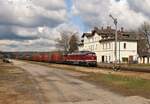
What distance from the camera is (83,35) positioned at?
435 feet

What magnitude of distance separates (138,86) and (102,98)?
641 cm

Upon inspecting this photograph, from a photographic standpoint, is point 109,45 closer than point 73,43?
Yes

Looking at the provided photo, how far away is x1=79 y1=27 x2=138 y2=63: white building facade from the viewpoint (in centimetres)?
10362

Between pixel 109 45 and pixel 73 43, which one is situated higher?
pixel 73 43

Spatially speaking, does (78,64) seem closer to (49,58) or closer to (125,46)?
(49,58)

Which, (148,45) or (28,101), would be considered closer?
(28,101)

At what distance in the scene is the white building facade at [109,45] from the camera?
10362cm

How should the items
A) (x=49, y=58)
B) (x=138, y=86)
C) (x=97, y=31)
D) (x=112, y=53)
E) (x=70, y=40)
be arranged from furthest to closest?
1. (x=70, y=40)
2. (x=97, y=31)
3. (x=112, y=53)
4. (x=49, y=58)
5. (x=138, y=86)

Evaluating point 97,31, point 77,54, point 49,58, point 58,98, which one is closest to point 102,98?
point 58,98

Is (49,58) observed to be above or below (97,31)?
below

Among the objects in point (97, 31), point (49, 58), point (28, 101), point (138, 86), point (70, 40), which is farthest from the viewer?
point (70, 40)

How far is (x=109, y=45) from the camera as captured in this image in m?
106

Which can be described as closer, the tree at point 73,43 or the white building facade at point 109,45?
the white building facade at point 109,45

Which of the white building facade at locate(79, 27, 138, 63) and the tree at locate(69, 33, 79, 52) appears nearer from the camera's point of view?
the white building facade at locate(79, 27, 138, 63)
